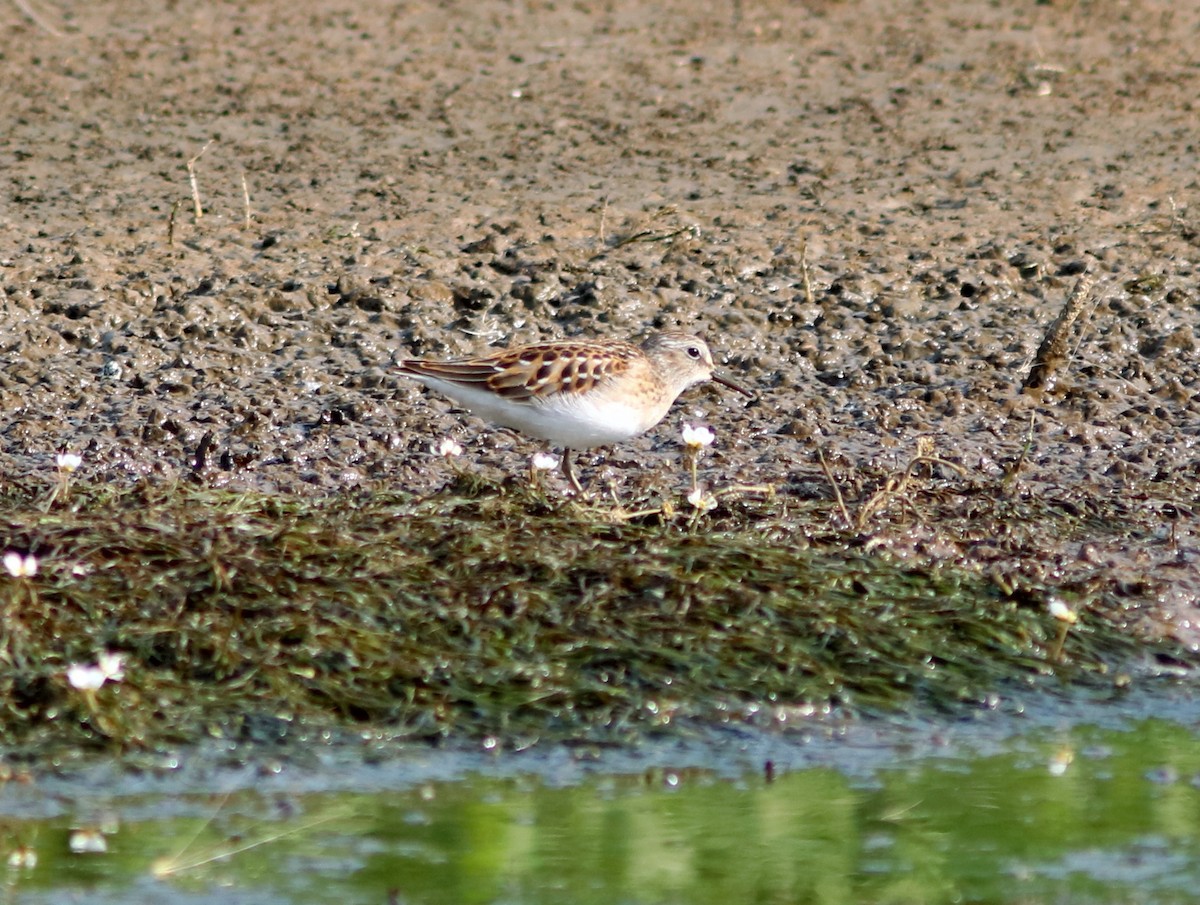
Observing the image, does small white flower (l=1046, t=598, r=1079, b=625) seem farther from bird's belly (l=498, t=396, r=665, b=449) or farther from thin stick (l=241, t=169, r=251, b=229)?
thin stick (l=241, t=169, r=251, b=229)

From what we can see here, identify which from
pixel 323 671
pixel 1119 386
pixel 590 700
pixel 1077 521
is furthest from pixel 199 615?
pixel 1119 386

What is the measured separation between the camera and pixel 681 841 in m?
5.88

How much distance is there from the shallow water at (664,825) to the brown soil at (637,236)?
133 cm

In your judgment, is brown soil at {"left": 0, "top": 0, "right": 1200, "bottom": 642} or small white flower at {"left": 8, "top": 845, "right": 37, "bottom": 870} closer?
small white flower at {"left": 8, "top": 845, "right": 37, "bottom": 870}

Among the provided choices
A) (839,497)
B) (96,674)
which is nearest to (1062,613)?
(839,497)

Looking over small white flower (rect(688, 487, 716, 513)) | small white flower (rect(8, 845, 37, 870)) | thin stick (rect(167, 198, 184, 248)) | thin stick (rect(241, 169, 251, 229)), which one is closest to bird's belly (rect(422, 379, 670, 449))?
small white flower (rect(688, 487, 716, 513))

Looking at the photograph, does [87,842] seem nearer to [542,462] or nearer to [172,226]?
[542,462]

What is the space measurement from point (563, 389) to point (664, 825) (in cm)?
244

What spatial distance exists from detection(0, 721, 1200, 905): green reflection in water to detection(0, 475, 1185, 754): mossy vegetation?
0.46m

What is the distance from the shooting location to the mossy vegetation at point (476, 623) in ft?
21.6

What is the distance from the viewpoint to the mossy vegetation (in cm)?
659

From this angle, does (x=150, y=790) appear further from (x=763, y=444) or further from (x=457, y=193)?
(x=457, y=193)

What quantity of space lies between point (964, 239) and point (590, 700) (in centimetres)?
534

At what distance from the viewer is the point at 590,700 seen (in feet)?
22.2
